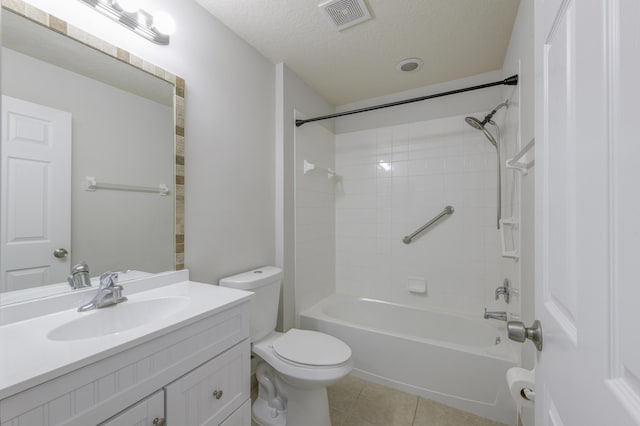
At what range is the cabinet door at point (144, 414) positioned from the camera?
715 mm

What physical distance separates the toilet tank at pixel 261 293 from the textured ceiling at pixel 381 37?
1.52 meters

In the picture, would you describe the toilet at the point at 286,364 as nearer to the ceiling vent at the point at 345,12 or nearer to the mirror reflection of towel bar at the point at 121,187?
the mirror reflection of towel bar at the point at 121,187

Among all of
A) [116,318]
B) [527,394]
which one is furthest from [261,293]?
[527,394]

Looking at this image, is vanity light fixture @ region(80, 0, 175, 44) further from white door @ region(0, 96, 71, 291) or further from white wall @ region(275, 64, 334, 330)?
white wall @ region(275, 64, 334, 330)

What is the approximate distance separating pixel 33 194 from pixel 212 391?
936 mm

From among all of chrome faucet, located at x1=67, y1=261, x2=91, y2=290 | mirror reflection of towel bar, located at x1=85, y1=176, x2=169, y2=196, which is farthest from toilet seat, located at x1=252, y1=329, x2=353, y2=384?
mirror reflection of towel bar, located at x1=85, y1=176, x2=169, y2=196

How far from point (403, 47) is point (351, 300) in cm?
211

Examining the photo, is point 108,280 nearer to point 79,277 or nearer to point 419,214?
point 79,277

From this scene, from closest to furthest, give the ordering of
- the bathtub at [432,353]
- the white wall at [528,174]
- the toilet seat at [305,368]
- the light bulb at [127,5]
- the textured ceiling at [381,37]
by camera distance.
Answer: the light bulb at [127,5] → the white wall at [528,174] → the toilet seat at [305,368] → the textured ceiling at [381,37] → the bathtub at [432,353]

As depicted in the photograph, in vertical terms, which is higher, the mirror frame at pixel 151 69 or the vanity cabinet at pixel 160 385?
the mirror frame at pixel 151 69

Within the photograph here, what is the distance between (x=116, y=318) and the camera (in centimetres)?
99

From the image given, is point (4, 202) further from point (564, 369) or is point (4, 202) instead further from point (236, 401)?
point (564, 369)

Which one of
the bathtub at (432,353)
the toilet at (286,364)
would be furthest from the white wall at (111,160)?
the bathtub at (432,353)

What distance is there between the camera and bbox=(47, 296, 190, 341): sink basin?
0.88m
